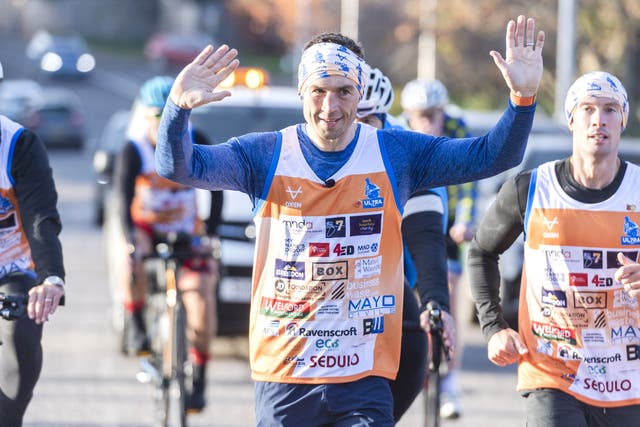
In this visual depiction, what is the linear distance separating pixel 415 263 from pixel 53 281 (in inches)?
60.2

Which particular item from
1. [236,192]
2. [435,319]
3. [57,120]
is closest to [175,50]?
[57,120]

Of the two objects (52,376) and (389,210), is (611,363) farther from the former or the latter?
(52,376)

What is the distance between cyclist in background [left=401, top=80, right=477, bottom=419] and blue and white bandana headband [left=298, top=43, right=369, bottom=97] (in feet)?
12.1

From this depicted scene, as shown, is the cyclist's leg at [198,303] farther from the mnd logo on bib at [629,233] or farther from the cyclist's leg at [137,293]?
the mnd logo on bib at [629,233]

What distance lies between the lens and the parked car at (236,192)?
11.0m

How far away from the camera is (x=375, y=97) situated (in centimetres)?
630

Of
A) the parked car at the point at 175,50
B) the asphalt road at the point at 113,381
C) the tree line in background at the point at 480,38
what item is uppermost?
the parked car at the point at 175,50

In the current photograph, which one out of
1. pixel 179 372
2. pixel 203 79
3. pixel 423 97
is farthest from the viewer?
pixel 423 97

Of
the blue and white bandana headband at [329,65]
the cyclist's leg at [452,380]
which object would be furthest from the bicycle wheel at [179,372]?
the blue and white bandana headband at [329,65]

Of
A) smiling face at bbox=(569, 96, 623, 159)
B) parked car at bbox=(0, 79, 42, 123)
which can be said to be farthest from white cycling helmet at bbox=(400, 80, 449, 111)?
parked car at bbox=(0, 79, 42, 123)

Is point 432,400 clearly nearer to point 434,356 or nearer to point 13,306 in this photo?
point 434,356

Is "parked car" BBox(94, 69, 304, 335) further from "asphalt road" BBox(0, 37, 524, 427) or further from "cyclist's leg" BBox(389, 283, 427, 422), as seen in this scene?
"cyclist's leg" BBox(389, 283, 427, 422)

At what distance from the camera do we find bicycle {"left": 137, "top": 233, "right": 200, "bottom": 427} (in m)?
8.24

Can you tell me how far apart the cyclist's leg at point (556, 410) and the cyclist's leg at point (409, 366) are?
538 mm
